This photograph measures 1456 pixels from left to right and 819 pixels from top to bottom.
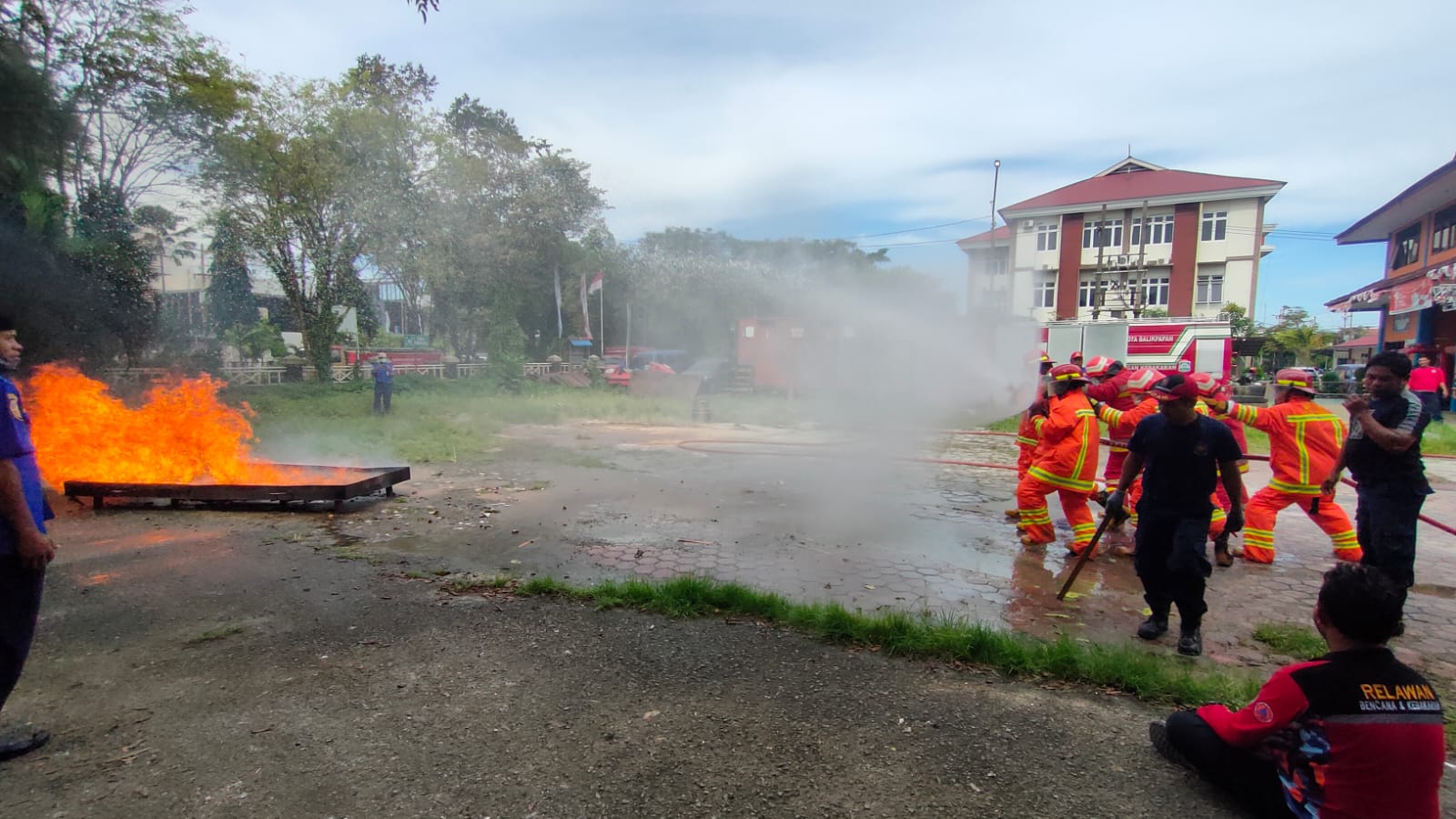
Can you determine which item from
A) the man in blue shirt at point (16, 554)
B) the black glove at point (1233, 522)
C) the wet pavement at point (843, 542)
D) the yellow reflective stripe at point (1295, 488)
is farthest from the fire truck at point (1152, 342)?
the man in blue shirt at point (16, 554)

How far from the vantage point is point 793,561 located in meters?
5.47

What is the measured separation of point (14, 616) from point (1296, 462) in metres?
7.84

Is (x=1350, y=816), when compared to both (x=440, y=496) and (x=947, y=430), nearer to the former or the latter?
(x=440, y=496)

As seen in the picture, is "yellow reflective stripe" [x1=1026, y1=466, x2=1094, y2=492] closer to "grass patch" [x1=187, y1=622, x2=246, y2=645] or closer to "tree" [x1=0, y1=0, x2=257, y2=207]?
"grass patch" [x1=187, y1=622, x2=246, y2=645]

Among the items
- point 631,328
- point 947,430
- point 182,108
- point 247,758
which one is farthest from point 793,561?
point 631,328

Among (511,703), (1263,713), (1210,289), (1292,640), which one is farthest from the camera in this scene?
(1210,289)

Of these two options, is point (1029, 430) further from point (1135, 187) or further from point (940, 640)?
point (1135, 187)

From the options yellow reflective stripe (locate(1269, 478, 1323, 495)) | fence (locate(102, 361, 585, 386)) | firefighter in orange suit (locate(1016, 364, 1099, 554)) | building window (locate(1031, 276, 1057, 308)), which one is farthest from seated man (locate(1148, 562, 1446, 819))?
building window (locate(1031, 276, 1057, 308))

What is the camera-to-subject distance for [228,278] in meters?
16.9

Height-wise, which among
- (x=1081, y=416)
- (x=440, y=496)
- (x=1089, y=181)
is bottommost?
(x=440, y=496)

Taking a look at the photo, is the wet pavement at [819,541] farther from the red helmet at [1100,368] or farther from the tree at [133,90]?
the tree at [133,90]

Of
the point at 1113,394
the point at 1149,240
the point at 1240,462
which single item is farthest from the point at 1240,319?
the point at 1240,462

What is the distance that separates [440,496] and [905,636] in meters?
5.78

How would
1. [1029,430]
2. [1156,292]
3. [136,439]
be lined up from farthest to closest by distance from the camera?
[1156,292], [136,439], [1029,430]
